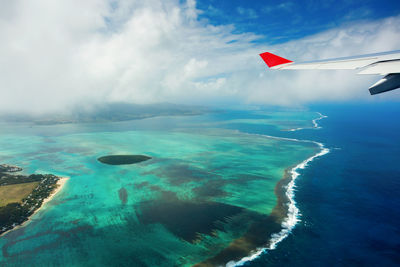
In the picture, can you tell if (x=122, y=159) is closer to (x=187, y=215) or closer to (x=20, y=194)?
(x=20, y=194)

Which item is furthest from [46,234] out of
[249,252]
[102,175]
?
[249,252]

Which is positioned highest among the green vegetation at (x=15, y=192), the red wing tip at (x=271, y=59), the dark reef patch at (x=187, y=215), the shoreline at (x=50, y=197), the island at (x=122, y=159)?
the red wing tip at (x=271, y=59)

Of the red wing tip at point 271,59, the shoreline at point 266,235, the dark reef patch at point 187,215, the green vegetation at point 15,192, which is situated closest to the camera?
the red wing tip at point 271,59

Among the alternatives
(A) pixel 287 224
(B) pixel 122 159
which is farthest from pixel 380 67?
(B) pixel 122 159

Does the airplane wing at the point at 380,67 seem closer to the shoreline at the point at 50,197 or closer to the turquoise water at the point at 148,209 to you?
the turquoise water at the point at 148,209

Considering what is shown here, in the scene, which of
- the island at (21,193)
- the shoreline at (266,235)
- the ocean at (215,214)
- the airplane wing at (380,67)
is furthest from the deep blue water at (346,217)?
the island at (21,193)

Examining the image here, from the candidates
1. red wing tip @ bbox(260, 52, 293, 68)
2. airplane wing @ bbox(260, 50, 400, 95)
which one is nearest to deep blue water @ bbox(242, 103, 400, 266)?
red wing tip @ bbox(260, 52, 293, 68)

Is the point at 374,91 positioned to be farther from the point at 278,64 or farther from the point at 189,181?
the point at 189,181

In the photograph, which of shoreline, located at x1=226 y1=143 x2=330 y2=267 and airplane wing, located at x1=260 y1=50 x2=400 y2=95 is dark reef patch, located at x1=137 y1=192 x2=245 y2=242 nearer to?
shoreline, located at x1=226 y1=143 x2=330 y2=267

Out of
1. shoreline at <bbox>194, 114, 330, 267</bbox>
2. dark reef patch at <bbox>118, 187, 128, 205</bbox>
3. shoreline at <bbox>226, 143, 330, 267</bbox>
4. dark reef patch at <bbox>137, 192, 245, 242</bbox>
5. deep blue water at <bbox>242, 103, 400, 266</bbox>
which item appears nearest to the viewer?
shoreline at <bbox>194, 114, 330, 267</bbox>
